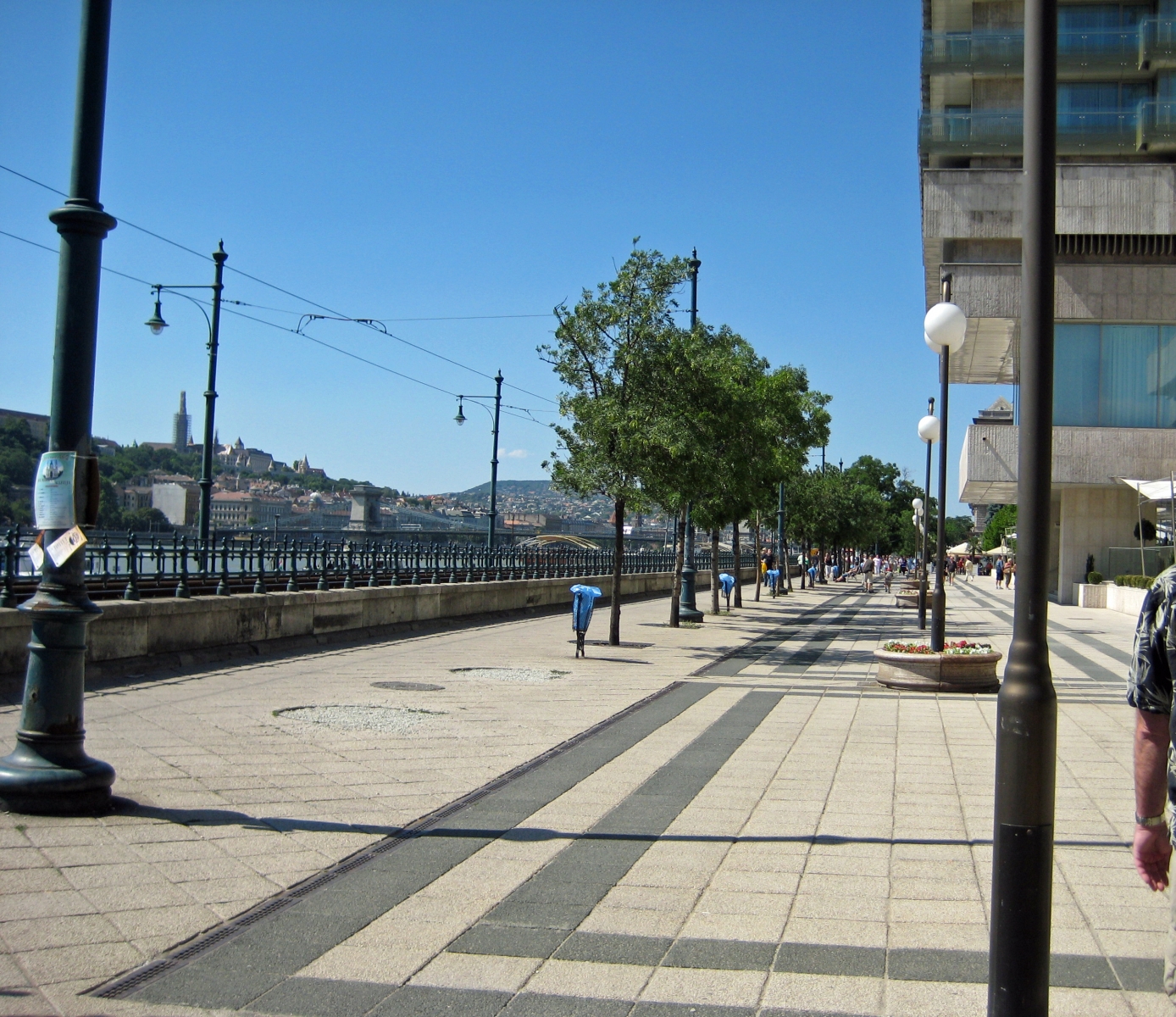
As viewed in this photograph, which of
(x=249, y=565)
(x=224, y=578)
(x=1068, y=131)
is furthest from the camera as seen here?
(x=1068, y=131)

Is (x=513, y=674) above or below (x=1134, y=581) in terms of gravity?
below

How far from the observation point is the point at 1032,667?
3342 mm

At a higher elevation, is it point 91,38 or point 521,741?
point 91,38

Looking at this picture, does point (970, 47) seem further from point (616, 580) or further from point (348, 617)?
point (348, 617)

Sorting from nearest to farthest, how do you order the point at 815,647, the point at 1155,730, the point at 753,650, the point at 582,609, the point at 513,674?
1. the point at 1155,730
2. the point at 513,674
3. the point at 582,609
4. the point at 753,650
5. the point at 815,647

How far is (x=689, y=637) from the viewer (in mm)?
21016

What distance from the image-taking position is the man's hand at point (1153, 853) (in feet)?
10.1

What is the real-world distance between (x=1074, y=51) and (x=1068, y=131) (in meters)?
2.44

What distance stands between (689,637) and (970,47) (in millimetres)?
24669

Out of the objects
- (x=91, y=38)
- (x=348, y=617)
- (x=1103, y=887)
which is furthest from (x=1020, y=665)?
(x=348, y=617)

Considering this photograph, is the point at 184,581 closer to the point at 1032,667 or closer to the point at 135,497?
the point at 1032,667

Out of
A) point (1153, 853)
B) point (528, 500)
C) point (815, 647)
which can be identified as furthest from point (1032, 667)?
point (528, 500)

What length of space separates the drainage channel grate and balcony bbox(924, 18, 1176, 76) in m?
32.4

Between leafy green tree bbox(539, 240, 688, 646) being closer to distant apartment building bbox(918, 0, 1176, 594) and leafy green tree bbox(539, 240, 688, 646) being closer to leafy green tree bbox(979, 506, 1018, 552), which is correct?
distant apartment building bbox(918, 0, 1176, 594)
